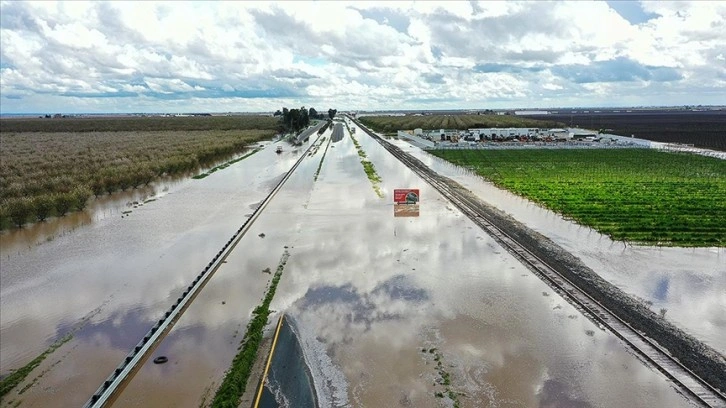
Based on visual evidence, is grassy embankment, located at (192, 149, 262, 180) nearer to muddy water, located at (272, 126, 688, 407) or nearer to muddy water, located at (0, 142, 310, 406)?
muddy water, located at (0, 142, 310, 406)

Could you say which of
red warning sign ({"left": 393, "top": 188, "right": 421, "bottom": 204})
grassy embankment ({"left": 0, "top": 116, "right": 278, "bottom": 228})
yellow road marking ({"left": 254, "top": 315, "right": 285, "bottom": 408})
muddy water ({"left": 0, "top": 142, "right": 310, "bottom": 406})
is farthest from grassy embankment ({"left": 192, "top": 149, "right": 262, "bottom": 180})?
yellow road marking ({"left": 254, "top": 315, "right": 285, "bottom": 408})

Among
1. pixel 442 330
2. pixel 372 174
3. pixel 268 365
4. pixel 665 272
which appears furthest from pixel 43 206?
pixel 665 272

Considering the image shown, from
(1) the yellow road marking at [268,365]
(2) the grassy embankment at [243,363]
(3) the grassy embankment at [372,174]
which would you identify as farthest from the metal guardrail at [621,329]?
(3) the grassy embankment at [372,174]

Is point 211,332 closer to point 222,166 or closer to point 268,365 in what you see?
point 268,365

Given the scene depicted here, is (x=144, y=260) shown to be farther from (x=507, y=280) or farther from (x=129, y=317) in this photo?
(x=507, y=280)

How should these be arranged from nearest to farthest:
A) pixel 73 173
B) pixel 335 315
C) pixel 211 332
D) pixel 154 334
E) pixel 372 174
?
pixel 154 334
pixel 211 332
pixel 335 315
pixel 73 173
pixel 372 174

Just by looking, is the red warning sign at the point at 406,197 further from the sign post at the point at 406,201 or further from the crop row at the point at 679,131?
the crop row at the point at 679,131
